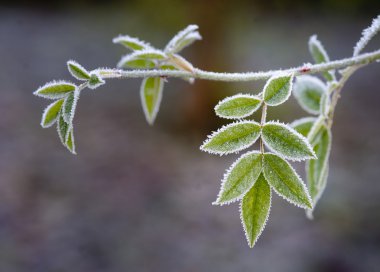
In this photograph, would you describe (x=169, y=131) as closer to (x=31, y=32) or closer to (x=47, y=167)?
(x=47, y=167)

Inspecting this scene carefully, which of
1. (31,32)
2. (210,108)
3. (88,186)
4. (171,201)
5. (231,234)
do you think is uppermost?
(31,32)

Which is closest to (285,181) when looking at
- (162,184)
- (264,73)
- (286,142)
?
(286,142)

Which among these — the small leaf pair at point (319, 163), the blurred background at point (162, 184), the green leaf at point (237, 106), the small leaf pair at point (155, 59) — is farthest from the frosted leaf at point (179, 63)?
the blurred background at point (162, 184)

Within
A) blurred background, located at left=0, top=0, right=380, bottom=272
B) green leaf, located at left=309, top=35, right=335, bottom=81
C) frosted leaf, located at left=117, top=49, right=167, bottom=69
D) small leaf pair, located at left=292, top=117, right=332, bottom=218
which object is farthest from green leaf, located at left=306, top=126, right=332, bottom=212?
blurred background, located at left=0, top=0, right=380, bottom=272

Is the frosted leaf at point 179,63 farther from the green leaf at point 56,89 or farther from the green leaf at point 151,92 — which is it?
the green leaf at point 56,89

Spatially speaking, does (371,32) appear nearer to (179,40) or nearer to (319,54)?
(319,54)

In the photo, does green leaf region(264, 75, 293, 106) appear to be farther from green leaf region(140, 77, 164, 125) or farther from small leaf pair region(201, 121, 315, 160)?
green leaf region(140, 77, 164, 125)

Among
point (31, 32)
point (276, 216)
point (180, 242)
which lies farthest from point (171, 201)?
point (31, 32)
